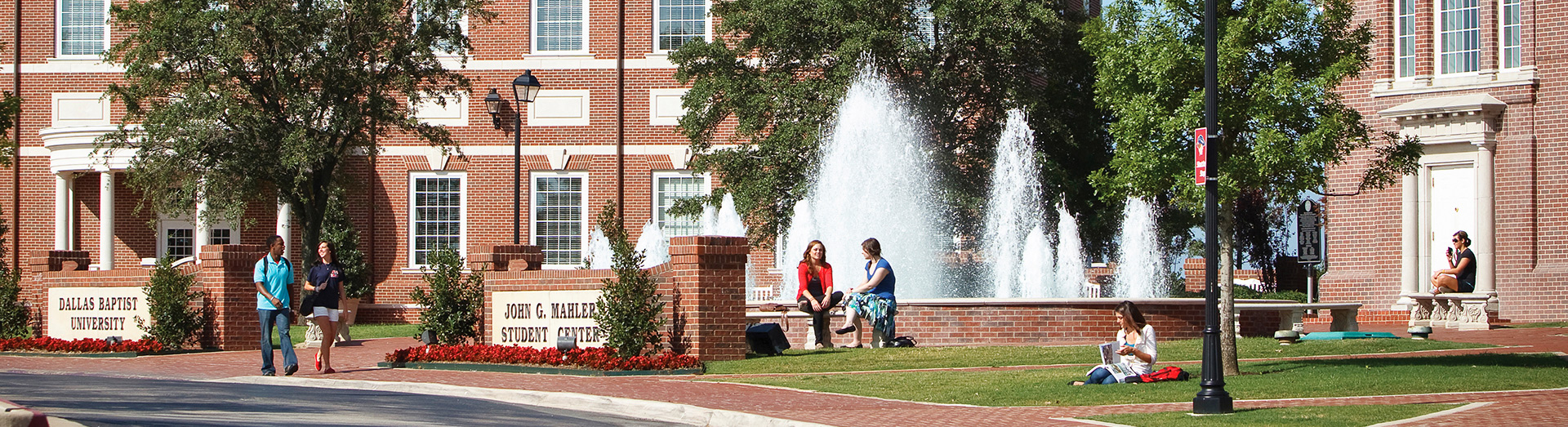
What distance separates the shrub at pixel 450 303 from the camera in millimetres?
19219

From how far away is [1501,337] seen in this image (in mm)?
21609

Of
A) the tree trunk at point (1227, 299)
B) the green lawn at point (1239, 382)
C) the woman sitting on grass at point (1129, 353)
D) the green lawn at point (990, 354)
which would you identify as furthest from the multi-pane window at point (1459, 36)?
the woman sitting on grass at point (1129, 353)

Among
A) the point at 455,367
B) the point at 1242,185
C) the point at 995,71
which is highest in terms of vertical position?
the point at 995,71

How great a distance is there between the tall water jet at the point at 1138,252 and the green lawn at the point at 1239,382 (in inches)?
623

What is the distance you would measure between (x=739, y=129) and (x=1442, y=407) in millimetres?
19963

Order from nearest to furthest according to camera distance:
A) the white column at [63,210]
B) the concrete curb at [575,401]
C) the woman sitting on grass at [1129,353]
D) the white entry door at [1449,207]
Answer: the concrete curb at [575,401], the woman sitting on grass at [1129,353], the white entry door at [1449,207], the white column at [63,210]

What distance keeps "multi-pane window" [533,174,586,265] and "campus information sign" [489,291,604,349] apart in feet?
57.1

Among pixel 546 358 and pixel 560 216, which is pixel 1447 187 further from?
pixel 546 358

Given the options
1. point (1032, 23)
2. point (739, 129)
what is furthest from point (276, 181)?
point (1032, 23)

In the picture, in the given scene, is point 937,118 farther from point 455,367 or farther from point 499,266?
point 455,367

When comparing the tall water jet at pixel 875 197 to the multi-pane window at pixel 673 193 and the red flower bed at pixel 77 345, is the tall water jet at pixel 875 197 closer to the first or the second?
the multi-pane window at pixel 673 193

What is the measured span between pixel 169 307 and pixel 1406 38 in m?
22.1

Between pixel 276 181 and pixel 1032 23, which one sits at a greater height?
pixel 1032 23

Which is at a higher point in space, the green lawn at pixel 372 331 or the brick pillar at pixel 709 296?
the brick pillar at pixel 709 296
